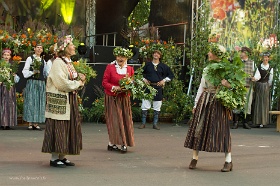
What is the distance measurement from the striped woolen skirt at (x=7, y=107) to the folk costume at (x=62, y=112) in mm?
5266

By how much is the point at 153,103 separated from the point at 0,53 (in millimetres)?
3676

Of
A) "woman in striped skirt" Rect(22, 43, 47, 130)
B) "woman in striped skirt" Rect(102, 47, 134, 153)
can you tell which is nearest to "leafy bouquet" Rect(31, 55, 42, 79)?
"woman in striped skirt" Rect(22, 43, 47, 130)

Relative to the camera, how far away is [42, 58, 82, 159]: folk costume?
34.1ft

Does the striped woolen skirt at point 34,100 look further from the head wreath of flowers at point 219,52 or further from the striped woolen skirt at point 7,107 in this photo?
the head wreath of flowers at point 219,52

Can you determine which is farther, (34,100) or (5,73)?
(34,100)

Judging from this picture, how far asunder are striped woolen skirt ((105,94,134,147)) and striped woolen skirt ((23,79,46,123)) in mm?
3350

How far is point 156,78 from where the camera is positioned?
16656mm

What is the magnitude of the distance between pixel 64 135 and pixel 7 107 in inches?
216

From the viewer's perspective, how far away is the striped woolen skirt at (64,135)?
1042 centimetres

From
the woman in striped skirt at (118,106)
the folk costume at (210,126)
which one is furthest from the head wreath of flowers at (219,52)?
the woman in striped skirt at (118,106)

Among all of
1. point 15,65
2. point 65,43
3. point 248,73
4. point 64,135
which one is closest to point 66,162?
point 64,135

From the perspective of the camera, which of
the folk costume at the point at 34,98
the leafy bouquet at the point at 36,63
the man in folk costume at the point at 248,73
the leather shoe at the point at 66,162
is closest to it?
the leather shoe at the point at 66,162

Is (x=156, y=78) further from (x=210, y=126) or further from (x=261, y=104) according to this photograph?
(x=210, y=126)

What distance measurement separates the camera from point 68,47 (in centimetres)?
1056
